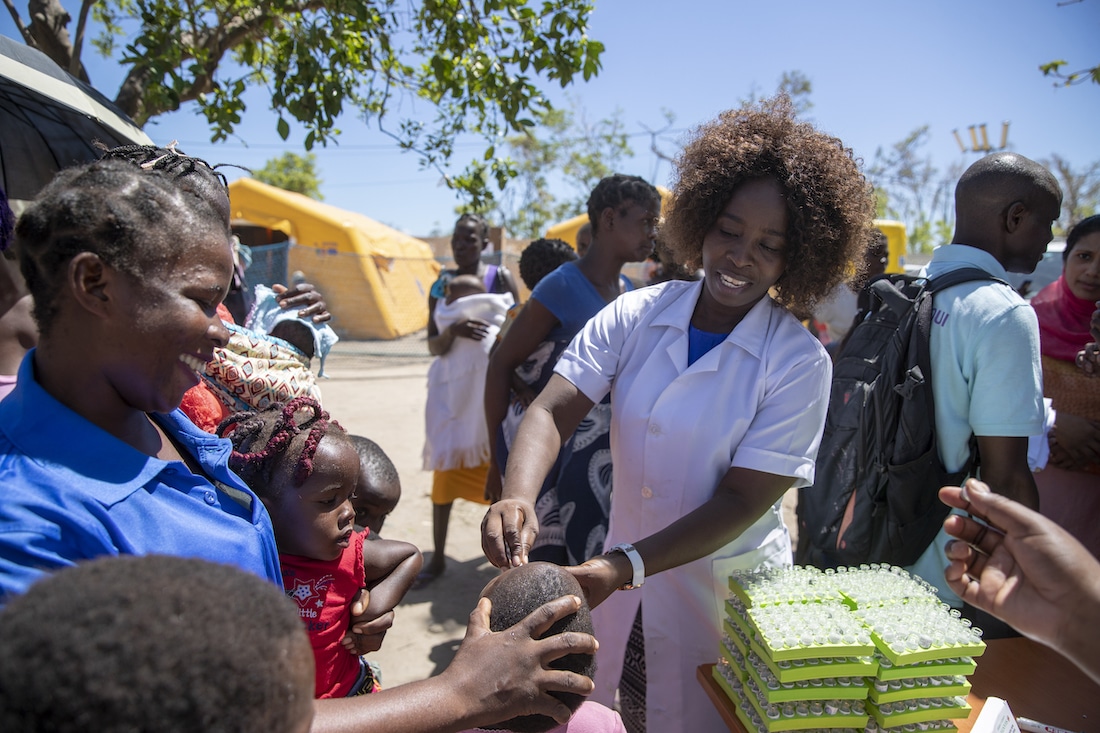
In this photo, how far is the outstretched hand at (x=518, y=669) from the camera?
1.23m

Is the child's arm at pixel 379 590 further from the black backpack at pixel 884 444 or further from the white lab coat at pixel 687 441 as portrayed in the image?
the black backpack at pixel 884 444

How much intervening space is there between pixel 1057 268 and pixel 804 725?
11369mm

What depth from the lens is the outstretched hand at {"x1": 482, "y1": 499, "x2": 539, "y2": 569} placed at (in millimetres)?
1870

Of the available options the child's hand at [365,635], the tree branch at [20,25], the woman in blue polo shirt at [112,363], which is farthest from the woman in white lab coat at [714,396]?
the tree branch at [20,25]

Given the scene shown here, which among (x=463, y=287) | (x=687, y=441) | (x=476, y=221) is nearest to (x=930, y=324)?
(x=687, y=441)

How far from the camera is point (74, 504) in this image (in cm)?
105

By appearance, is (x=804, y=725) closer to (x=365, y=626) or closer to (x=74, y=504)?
(x=365, y=626)

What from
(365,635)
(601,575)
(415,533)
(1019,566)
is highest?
(1019,566)

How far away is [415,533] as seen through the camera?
5625 mm

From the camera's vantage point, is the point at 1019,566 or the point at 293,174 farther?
the point at 293,174

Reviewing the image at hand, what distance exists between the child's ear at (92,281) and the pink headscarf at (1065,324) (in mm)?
3922

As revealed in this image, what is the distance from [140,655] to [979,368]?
252cm

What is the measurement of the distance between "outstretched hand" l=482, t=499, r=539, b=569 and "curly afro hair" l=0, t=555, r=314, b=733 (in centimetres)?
104

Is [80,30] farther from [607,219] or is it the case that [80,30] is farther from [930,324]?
[930,324]
